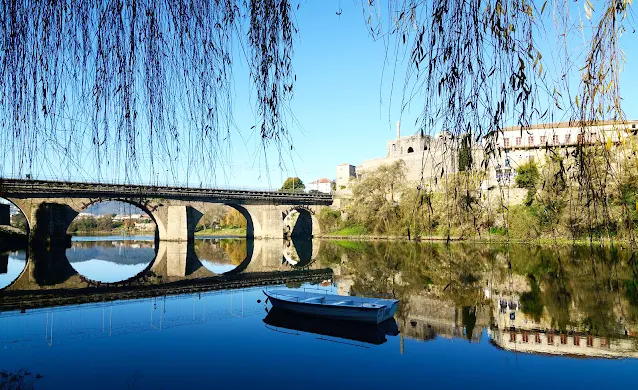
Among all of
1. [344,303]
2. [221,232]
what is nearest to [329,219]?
[221,232]

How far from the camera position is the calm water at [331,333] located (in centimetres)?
928

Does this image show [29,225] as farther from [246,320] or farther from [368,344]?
[368,344]

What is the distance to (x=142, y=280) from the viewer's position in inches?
875

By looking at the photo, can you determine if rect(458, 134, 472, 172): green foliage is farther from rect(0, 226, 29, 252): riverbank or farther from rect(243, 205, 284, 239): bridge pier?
rect(243, 205, 284, 239): bridge pier

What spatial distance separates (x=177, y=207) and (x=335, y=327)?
35.6 m

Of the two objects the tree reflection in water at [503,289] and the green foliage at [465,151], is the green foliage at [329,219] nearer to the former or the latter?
the tree reflection in water at [503,289]

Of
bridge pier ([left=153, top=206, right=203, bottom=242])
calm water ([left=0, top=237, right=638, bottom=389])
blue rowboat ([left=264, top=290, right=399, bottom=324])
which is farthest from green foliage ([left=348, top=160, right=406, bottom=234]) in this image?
blue rowboat ([left=264, top=290, right=399, bottom=324])

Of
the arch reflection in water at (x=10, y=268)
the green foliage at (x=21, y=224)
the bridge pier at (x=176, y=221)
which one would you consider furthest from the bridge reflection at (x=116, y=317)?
the bridge pier at (x=176, y=221)

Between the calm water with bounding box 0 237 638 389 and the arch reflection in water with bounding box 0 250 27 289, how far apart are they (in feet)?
0.70

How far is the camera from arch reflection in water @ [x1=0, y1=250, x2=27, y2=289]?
2102 centimetres

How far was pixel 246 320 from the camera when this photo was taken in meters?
14.1

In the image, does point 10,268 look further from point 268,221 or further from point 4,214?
point 268,221

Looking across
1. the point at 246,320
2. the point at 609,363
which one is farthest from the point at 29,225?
the point at 609,363

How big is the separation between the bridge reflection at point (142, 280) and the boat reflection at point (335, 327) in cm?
663
